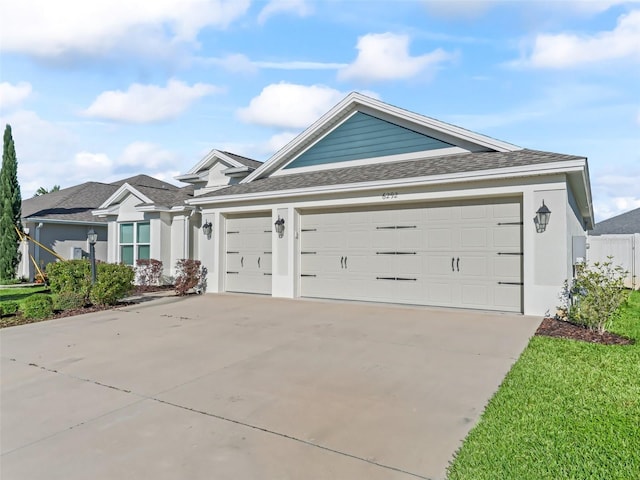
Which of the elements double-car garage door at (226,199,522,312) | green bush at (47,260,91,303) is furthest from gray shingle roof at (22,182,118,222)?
A: double-car garage door at (226,199,522,312)

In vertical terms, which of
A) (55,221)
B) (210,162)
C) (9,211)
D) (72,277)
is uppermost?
(210,162)

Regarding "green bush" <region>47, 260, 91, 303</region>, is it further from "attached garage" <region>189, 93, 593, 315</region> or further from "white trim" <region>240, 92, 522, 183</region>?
"white trim" <region>240, 92, 522, 183</region>

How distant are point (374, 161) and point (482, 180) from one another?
3.70 metres

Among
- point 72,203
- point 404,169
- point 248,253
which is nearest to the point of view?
point 404,169

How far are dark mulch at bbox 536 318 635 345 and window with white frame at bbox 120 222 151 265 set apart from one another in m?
13.5

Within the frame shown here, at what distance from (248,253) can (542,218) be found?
772 cm

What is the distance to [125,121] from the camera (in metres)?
21.7

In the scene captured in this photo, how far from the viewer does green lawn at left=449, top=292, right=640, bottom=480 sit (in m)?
2.71

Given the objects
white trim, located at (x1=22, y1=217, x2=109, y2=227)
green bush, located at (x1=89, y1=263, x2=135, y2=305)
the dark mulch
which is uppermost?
white trim, located at (x1=22, y1=217, x2=109, y2=227)

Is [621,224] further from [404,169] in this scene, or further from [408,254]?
[408,254]

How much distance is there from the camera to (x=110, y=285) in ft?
32.8

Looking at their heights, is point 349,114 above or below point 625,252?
above

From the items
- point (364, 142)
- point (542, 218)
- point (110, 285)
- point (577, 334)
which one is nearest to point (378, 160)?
point (364, 142)

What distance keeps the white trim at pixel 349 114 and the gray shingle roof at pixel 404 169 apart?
293 millimetres
